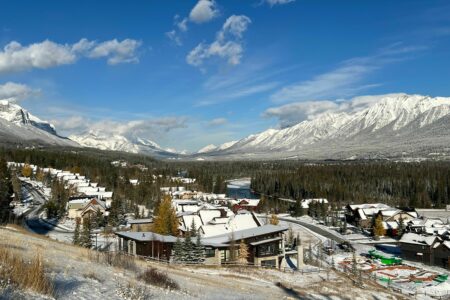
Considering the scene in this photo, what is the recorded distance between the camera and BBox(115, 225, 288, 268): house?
176ft

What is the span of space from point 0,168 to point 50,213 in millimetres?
16918

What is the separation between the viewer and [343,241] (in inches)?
3629

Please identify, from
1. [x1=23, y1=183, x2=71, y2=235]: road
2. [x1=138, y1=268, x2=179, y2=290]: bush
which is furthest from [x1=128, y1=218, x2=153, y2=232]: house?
[x1=138, y1=268, x2=179, y2=290]: bush

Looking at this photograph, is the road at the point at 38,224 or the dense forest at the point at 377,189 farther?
the dense forest at the point at 377,189

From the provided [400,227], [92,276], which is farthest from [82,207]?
[92,276]

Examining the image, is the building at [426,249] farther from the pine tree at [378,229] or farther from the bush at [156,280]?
the bush at [156,280]

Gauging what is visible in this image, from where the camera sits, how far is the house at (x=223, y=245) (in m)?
53.6

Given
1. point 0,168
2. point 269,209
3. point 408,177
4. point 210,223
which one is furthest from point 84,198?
point 408,177

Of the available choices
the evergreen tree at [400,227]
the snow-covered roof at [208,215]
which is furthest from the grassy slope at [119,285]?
the evergreen tree at [400,227]

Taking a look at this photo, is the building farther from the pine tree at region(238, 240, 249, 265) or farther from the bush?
the bush

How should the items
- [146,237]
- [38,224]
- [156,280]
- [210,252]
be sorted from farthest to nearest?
[38,224], [210,252], [146,237], [156,280]

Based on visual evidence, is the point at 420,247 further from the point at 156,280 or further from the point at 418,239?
the point at 156,280

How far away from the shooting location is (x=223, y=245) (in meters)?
55.8

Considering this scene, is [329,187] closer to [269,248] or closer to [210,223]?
[210,223]
